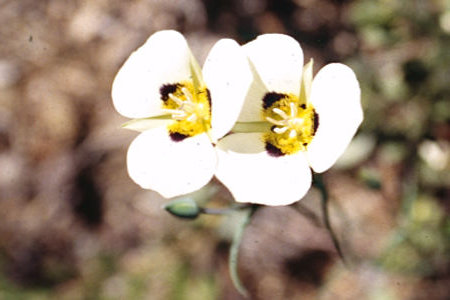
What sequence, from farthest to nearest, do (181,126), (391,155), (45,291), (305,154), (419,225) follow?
(45,291), (391,155), (419,225), (181,126), (305,154)

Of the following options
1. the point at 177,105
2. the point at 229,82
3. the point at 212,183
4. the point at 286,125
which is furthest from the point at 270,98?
the point at 212,183

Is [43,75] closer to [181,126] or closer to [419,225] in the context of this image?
[181,126]

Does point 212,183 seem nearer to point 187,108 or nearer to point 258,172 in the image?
point 187,108

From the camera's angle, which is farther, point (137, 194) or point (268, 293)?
point (137, 194)

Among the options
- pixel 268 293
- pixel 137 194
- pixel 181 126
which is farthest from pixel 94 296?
pixel 181 126

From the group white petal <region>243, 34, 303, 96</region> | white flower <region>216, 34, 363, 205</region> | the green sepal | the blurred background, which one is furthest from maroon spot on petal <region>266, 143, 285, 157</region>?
the blurred background

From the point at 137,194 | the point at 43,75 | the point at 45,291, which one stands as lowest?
the point at 45,291

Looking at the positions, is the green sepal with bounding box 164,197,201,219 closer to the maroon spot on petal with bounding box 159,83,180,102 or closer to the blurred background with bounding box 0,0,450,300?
the maroon spot on petal with bounding box 159,83,180,102
